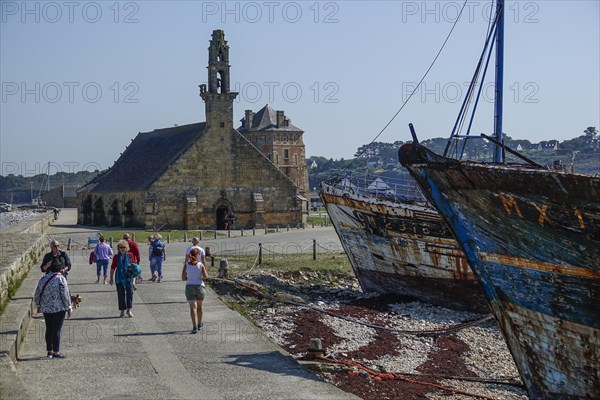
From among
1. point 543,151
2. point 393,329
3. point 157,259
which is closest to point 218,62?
point 543,151

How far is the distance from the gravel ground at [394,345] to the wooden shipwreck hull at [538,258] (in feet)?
4.00

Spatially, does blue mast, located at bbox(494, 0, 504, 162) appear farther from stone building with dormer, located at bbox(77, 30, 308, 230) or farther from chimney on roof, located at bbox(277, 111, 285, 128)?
chimney on roof, located at bbox(277, 111, 285, 128)

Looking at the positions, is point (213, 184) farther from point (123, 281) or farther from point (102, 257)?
point (123, 281)

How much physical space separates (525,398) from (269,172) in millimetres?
36625

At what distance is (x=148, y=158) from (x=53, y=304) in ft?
140

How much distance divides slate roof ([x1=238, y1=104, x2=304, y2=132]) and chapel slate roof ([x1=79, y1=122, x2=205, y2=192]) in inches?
927

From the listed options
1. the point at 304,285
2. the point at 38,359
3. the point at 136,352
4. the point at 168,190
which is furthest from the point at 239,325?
the point at 168,190

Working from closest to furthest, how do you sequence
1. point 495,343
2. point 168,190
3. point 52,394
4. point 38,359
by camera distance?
point 52,394 → point 38,359 → point 495,343 → point 168,190

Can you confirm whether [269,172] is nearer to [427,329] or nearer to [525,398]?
[427,329]

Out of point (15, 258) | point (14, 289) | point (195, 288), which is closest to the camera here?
point (195, 288)

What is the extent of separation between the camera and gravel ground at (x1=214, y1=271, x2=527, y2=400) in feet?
39.4

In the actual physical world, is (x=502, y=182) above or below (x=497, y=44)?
below

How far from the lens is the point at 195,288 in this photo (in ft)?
46.0

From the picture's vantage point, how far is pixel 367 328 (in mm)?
17094
